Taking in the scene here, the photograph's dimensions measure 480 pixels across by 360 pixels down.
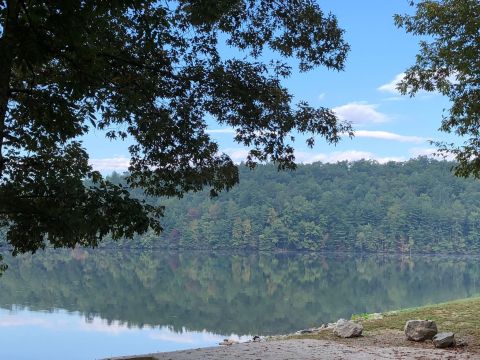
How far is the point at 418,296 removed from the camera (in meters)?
42.6

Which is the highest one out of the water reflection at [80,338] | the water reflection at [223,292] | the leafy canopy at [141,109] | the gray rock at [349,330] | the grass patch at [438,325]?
the leafy canopy at [141,109]

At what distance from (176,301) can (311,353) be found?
28.5m

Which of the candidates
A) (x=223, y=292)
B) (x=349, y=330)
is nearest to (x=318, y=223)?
(x=223, y=292)

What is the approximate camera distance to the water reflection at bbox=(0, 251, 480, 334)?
1202 inches

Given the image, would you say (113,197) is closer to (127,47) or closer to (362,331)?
(127,47)

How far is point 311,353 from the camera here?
10.1 m

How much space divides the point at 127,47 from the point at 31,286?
129 ft

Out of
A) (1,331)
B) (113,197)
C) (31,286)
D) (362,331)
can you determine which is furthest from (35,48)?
(31,286)

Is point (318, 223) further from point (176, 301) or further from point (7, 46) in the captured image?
point (7, 46)

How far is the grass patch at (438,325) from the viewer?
11579 mm

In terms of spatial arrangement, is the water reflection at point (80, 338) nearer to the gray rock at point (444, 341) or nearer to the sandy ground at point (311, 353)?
the sandy ground at point (311, 353)

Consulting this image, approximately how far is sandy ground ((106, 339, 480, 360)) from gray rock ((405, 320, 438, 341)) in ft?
2.62

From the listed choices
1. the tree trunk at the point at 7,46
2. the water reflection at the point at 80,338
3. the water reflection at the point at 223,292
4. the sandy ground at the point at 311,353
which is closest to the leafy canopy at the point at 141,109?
the tree trunk at the point at 7,46

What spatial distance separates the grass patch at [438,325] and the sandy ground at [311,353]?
2.44 ft
